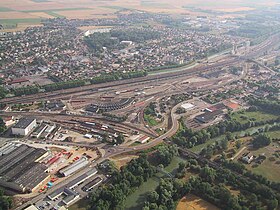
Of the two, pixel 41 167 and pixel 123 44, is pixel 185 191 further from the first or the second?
pixel 123 44

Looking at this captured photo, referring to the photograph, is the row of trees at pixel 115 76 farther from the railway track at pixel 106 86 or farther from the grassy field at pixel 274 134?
the grassy field at pixel 274 134

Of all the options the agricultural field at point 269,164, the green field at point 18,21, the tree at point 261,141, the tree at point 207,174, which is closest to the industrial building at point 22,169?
the tree at point 207,174

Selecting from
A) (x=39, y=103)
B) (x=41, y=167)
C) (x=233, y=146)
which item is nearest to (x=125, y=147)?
(x=41, y=167)

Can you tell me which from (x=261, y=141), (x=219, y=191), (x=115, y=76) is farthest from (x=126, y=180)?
(x=115, y=76)

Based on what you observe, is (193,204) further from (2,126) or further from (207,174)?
(2,126)

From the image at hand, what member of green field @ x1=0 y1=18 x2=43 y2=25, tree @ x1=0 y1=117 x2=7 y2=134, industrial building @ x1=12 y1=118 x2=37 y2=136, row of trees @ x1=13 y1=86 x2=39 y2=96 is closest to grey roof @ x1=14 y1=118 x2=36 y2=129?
industrial building @ x1=12 y1=118 x2=37 y2=136
